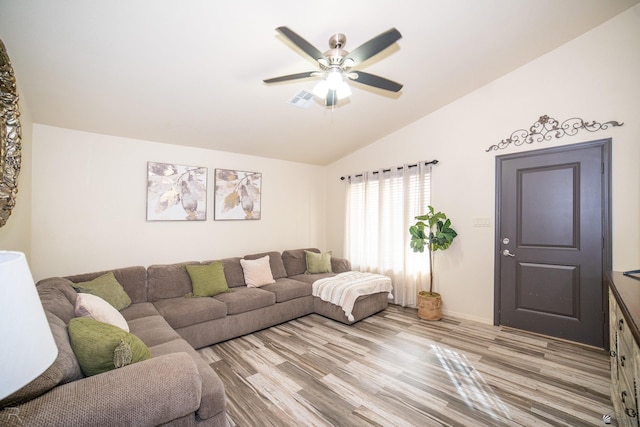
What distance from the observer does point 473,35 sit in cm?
271

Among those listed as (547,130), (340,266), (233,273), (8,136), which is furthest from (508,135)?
(8,136)

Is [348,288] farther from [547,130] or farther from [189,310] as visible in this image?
[547,130]

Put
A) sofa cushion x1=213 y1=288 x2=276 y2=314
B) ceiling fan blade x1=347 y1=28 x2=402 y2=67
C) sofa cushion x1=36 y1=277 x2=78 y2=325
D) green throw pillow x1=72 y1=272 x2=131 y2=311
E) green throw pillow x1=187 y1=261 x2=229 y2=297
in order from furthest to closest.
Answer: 1. green throw pillow x1=187 y1=261 x2=229 y2=297
2. sofa cushion x1=213 y1=288 x2=276 y2=314
3. green throw pillow x1=72 y1=272 x2=131 y2=311
4. sofa cushion x1=36 y1=277 x2=78 y2=325
5. ceiling fan blade x1=347 y1=28 x2=402 y2=67

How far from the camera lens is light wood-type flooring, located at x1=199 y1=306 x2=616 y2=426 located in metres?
2.00

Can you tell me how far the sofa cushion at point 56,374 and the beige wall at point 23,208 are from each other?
1206mm

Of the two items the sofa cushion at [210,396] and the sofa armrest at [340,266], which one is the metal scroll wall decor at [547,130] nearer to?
the sofa armrest at [340,266]

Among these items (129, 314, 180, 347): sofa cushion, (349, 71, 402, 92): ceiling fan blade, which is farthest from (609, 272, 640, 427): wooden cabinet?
(129, 314, 180, 347): sofa cushion

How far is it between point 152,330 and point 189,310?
22.6 inches

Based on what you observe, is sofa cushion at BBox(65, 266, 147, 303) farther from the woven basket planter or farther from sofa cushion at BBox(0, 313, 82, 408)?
the woven basket planter

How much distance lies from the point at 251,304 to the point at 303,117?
2.50 meters

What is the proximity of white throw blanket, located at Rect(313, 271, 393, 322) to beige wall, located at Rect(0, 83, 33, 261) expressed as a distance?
10.3ft

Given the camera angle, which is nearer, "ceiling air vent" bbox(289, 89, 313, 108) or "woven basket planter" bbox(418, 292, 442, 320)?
"ceiling air vent" bbox(289, 89, 313, 108)

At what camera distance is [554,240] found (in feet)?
10.7

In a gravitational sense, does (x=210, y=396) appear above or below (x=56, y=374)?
below
